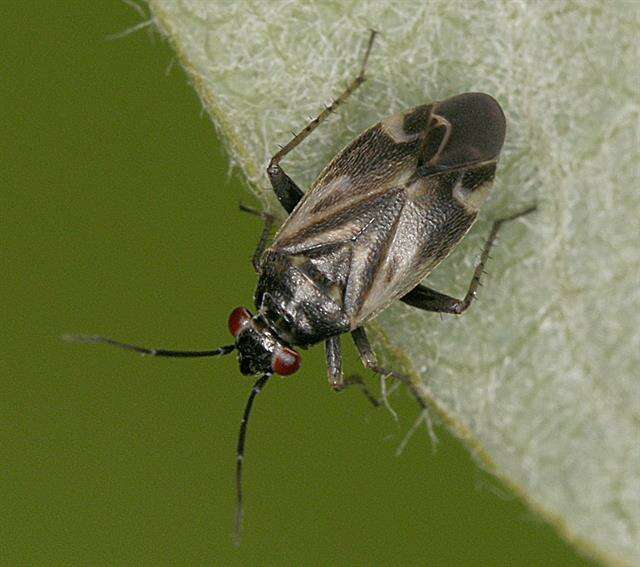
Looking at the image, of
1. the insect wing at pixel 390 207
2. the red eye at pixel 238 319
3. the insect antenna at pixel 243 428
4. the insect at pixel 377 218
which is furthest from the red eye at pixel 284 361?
the insect wing at pixel 390 207

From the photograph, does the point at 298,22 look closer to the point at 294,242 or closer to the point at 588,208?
the point at 294,242

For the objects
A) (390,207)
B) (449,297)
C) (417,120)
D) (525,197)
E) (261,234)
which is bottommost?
(261,234)

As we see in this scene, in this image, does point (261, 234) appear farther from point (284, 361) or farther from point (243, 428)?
point (243, 428)

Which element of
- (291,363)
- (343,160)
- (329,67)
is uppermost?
(329,67)

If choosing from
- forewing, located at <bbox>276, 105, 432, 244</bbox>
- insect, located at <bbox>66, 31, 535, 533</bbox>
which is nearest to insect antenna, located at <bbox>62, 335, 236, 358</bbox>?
insect, located at <bbox>66, 31, 535, 533</bbox>

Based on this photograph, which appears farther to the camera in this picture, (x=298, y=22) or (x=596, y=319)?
(x=596, y=319)

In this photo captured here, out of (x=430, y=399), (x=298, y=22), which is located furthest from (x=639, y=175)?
(x=298, y=22)

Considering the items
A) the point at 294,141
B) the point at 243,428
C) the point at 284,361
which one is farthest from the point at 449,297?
the point at 243,428
